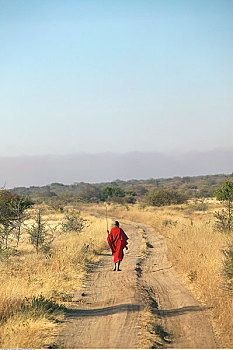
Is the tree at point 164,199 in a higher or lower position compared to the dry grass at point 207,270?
higher

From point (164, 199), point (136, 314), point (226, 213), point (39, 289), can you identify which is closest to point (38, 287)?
point (39, 289)

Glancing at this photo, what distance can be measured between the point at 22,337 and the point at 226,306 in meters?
4.57

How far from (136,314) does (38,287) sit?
11.5 ft

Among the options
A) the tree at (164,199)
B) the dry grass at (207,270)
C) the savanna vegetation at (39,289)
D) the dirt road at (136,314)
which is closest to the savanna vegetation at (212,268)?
the dry grass at (207,270)

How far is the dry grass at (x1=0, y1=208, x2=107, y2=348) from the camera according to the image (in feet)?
21.4

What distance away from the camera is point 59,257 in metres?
14.5

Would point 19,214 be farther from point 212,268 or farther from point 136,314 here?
point 136,314

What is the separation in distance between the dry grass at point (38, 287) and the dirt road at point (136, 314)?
0.39m

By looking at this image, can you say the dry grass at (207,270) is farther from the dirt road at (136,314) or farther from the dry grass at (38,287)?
the dry grass at (38,287)

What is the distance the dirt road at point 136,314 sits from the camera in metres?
6.65

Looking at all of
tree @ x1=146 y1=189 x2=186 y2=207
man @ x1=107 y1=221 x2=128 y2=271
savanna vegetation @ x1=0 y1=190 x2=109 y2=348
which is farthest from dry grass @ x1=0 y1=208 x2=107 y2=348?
tree @ x1=146 y1=189 x2=186 y2=207

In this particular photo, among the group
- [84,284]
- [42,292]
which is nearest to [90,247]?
[84,284]

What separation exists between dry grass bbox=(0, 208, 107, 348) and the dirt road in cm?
39

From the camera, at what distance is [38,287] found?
1031 centimetres
